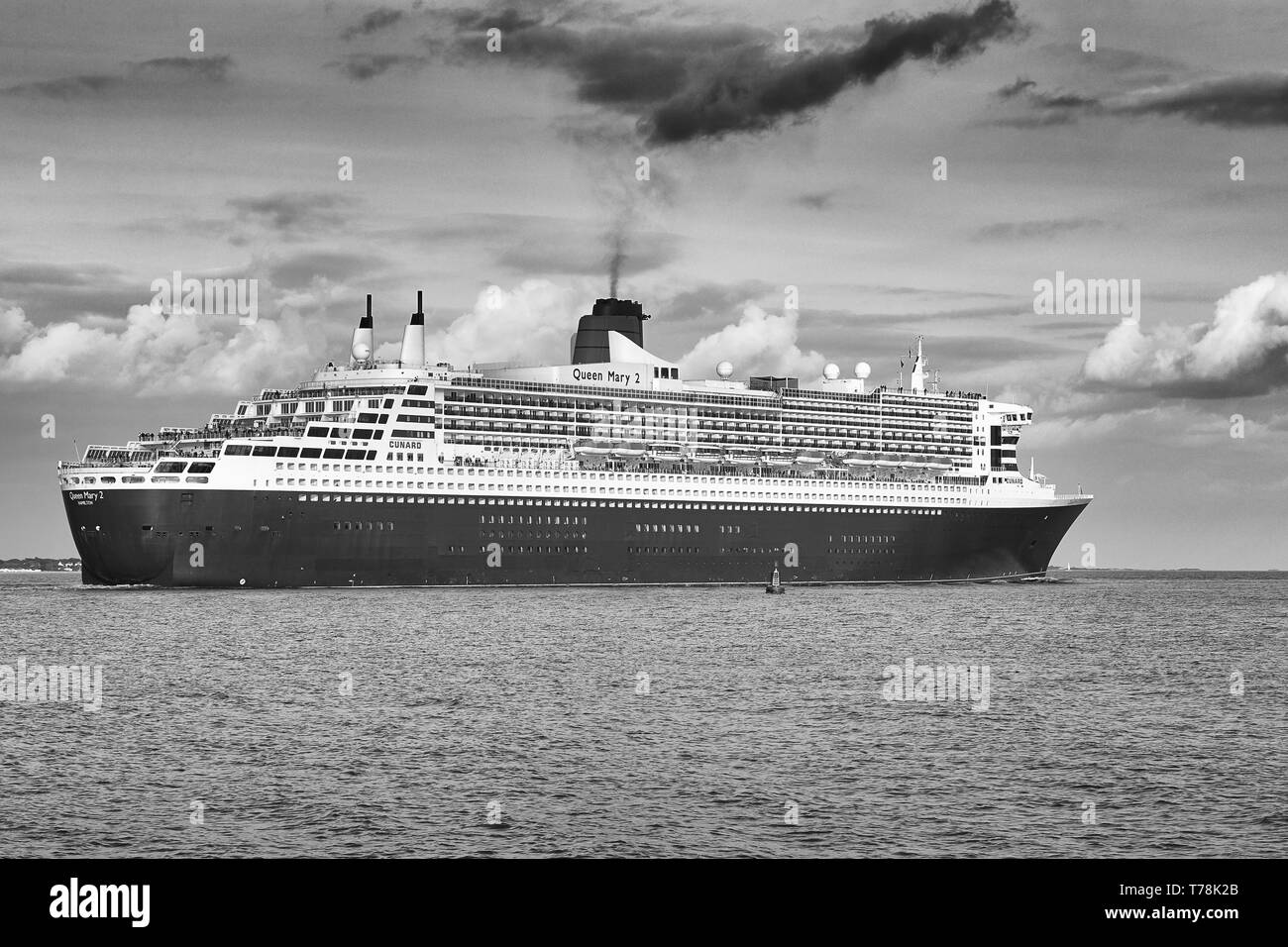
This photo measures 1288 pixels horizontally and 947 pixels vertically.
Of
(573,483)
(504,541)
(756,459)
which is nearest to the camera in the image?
(504,541)

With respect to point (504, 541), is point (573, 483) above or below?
above

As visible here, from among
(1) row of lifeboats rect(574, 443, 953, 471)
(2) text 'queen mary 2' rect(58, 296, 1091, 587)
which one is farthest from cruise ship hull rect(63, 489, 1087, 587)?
(1) row of lifeboats rect(574, 443, 953, 471)

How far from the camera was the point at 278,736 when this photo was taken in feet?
114

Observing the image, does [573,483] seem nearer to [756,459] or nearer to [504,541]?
[504,541]

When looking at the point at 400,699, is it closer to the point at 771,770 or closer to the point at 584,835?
the point at 771,770

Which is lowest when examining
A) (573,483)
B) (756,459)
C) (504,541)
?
(504,541)

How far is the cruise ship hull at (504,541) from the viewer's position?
271ft

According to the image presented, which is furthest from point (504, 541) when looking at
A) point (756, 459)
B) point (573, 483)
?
point (756, 459)

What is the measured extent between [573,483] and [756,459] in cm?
1814

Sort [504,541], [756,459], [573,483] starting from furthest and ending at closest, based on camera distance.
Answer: [756,459] < [573,483] < [504,541]

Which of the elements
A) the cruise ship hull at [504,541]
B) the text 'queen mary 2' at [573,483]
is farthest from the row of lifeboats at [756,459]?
the cruise ship hull at [504,541]

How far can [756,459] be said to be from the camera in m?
109

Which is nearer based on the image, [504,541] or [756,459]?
[504,541]
